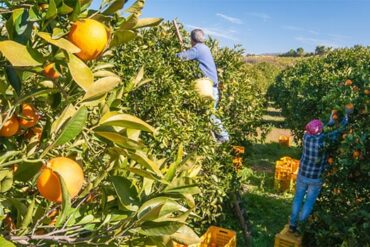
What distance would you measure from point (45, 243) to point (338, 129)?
3863 mm

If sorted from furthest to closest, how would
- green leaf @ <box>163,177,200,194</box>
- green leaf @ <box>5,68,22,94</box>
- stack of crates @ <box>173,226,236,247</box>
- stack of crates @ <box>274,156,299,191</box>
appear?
stack of crates @ <box>274,156,299,191</box>
stack of crates @ <box>173,226,236,247</box>
green leaf @ <box>163,177,200,194</box>
green leaf @ <box>5,68,22,94</box>

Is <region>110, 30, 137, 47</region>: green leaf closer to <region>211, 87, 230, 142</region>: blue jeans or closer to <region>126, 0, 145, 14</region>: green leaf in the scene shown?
<region>126, 0, 145, 14</region>: green leaf

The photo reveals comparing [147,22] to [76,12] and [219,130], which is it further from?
[219,130]

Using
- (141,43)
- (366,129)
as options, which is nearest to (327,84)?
(366,129)

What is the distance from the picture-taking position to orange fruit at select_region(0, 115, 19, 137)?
1145mm

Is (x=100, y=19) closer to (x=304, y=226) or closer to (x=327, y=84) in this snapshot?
(x=304, y=226)

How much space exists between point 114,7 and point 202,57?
3.49 m

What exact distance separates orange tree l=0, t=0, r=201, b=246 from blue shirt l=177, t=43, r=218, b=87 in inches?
115

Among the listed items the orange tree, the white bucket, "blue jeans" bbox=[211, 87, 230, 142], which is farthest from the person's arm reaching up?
the orange tree

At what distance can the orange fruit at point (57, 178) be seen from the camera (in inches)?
39.8

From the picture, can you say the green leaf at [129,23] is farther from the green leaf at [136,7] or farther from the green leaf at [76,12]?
the green leaf at [76,12]

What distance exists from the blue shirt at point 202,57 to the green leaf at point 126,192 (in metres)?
3.18

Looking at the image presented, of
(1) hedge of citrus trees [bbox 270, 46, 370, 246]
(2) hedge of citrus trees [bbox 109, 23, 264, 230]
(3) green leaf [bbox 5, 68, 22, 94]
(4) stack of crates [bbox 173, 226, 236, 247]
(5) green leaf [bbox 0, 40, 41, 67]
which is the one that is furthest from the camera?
(4) stack of crates [bbox 173, 226, 236, 247]

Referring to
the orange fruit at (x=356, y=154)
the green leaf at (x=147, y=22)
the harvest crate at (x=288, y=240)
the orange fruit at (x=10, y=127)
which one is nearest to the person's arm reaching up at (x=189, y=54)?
the orange fruit at (x=356, y=154)
